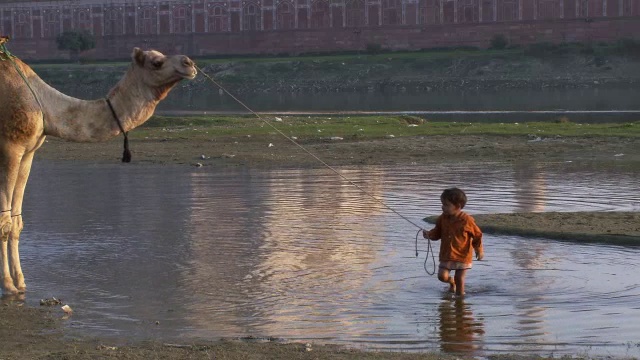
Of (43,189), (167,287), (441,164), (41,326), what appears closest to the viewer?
(41,326)

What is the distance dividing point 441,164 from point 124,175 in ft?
19.6

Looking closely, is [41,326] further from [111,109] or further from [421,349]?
[421,349]

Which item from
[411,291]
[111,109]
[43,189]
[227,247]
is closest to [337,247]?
[227,247]

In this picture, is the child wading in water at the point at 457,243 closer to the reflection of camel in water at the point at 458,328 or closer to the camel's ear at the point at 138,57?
the reflection of camel in water at the point at 458,328

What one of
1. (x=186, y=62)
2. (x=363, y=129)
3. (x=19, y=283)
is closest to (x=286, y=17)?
(x=363, y=129)

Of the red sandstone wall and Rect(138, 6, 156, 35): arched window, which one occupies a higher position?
Rect(138, 6, 156, 35): arched window

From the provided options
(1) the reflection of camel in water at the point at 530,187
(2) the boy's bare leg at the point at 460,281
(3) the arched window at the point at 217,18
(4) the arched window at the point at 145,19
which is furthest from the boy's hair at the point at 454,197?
(4) the arched window at the point at 145,19

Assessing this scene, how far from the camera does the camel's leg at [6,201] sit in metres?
11.0

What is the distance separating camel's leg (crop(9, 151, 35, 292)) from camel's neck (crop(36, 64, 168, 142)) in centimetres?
34

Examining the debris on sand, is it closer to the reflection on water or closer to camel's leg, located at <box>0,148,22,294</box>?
the reflection on water

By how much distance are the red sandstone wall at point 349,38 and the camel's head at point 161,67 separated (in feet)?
269

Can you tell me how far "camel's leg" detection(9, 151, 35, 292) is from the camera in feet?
37.5

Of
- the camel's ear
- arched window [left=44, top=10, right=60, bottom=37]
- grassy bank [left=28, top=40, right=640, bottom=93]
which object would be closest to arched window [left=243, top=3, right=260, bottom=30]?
grassy bank [left=28, top=40, right=640, bottom=93]

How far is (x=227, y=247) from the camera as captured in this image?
46.6 feet
